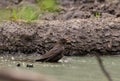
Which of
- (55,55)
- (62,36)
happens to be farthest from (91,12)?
(55,55)

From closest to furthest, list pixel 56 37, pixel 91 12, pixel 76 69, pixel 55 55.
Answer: pixel 76 69 < pixel 55 55 < pixel 56 37 < pixel 91 12

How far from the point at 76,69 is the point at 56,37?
2672 millimetres

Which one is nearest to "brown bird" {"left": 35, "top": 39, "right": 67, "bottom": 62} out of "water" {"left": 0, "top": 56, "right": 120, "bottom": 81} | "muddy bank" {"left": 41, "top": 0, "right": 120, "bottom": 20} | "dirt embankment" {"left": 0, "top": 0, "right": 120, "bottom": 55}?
"water" {"left": 0, "top": 56, "right": 120, "bottom": 81}

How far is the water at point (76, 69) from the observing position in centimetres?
661

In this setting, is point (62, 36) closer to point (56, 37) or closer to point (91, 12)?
point (56, 37)

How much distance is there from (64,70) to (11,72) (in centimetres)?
644

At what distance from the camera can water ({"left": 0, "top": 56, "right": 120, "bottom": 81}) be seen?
260 inches

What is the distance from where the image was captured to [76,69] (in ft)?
24.7

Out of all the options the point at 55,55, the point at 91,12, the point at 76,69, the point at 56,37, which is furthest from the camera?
the point at 91,12

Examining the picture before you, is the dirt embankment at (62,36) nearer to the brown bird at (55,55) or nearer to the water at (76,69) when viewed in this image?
the water at (76,69)

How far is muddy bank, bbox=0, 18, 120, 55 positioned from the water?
0.77 meters

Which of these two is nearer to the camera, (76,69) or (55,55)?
(76,69)

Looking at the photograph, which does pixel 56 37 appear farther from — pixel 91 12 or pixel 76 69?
pixel 91 12

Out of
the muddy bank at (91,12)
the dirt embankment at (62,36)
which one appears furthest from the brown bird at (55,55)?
the muddy bank at (91,12)
